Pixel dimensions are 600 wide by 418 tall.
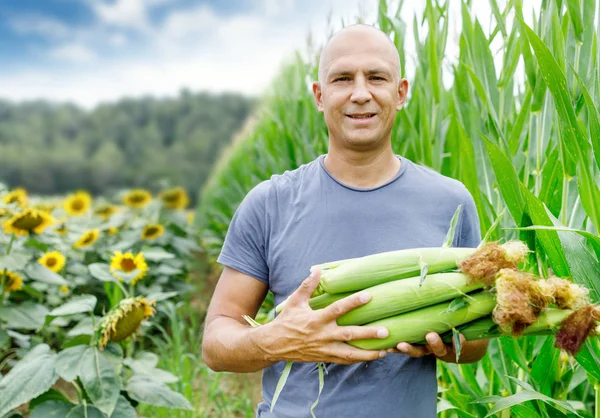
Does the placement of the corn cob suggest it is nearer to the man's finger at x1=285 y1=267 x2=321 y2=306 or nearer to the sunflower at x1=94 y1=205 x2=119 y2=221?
the man's finger at x1=285 y1=267 x2=321 y2=306

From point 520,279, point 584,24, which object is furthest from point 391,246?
point 584,24

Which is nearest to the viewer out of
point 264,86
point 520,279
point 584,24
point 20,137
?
point 520,279

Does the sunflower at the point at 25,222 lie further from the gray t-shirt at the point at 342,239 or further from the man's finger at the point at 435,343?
the man's finger at the point at 435,343

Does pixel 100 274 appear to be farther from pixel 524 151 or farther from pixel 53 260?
pixel 524 151

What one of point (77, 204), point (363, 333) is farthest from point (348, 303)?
point (77, 204)

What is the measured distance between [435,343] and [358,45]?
864 mm

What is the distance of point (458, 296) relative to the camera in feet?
4.38

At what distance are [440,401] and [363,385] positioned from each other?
0.79 m

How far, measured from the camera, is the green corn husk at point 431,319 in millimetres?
1326

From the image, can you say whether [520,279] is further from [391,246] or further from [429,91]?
[429,91]

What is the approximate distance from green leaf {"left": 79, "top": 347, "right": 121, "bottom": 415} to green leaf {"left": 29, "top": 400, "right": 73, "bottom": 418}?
18cm

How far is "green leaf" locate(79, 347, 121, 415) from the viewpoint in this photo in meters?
2.61

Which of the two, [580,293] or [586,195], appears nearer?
[580,293]

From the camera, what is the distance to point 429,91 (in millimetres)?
2662
